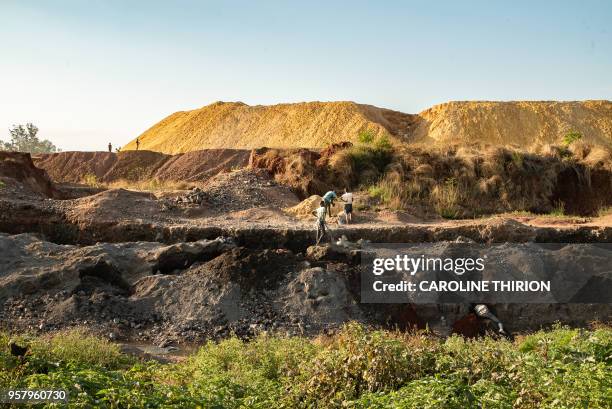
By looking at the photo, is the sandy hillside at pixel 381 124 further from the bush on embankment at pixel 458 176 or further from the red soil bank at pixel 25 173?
the red soil bank at pixel 25 173

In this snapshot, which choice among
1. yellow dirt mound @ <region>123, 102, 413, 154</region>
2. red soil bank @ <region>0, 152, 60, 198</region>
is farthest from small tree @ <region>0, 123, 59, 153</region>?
red soil bank @ <region>0, 152, 60, 198</region>

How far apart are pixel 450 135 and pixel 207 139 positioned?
16.0 meters

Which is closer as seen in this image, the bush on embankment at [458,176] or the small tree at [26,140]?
the bush on embankment at [458,176]

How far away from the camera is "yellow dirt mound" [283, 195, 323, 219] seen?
70.5ft

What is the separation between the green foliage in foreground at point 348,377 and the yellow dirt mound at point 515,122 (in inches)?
1476

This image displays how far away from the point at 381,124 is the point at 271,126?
24.5 ft

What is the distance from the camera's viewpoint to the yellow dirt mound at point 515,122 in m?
45.9

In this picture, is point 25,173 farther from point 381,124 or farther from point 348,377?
point 381,124

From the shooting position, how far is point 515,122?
47.4m

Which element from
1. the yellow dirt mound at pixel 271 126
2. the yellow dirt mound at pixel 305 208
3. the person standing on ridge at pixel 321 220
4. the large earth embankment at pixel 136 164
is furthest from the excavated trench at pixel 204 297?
the yellow dirt mound at pixel 271 126

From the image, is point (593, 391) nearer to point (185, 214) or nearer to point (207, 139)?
point (185, 214)

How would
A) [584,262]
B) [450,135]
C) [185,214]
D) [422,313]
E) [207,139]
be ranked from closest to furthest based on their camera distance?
[422,313], [584,262], [185,214], [450,135], [207,139]

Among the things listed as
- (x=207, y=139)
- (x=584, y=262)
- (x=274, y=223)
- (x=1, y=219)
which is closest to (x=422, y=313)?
(x=584, y=262)

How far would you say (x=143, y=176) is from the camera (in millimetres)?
35438
